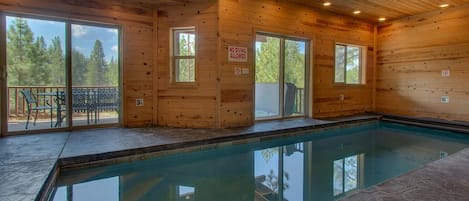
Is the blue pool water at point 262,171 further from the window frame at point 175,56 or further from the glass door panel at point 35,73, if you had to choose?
the glass door panel at point 35,73

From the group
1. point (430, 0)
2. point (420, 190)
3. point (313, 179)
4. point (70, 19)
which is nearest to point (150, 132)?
point (70, 19)

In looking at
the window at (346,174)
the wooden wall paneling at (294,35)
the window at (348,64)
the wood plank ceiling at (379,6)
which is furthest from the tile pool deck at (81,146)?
the wood plank ceiling at (379,6)

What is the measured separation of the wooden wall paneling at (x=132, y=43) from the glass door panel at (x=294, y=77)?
10.2 feet

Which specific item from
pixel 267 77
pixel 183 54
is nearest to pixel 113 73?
pixel 183 54

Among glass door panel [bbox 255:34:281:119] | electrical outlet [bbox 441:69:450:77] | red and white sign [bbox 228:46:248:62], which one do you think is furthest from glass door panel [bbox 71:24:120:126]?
electrical outlet [bbox 441:69:450:77]

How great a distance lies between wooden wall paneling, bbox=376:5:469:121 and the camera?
21.7ft

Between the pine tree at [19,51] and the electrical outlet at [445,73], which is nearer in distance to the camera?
the pine tree at [19,51]

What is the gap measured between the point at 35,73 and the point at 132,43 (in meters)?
1.70

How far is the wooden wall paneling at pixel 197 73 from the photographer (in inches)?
215

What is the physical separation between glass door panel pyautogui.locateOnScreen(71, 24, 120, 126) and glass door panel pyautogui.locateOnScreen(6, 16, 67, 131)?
0.72 feet

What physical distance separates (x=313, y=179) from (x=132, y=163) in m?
2.36

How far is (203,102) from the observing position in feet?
18.3

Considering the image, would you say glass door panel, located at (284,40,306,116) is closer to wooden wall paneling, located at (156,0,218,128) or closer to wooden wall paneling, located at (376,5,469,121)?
wooden wall paneling, located at (156,0,218,128)

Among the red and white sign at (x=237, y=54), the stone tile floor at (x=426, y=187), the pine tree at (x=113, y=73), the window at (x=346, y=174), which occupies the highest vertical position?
the red and white sign at (x=237, y=54)
